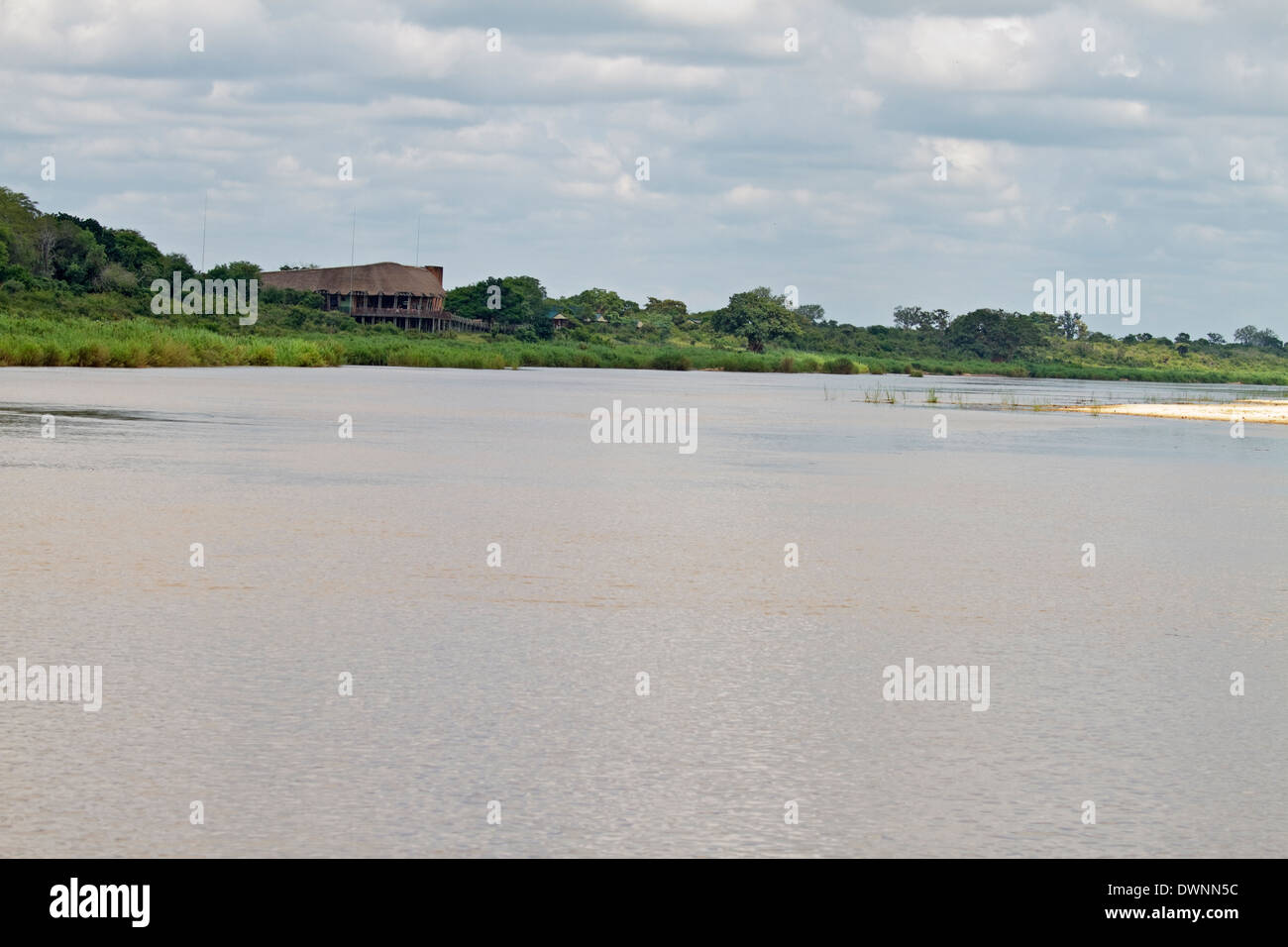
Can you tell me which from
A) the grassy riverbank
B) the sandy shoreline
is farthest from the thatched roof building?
the sandy shoreline

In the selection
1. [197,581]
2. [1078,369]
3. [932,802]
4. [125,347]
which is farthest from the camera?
[1078,369]

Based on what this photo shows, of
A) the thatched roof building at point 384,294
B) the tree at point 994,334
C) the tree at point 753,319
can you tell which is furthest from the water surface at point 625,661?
the tree at point 994,334

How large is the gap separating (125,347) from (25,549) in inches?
1938

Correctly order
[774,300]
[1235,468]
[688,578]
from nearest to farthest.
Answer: [688,578] < [1235,468] < [774,300]

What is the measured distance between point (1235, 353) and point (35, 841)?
205858mm

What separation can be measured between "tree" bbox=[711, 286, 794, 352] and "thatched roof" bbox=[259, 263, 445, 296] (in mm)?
28798

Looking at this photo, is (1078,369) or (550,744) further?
(1078,369)

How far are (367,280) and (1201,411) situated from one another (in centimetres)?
10605

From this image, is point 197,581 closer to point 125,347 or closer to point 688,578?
point 688,578

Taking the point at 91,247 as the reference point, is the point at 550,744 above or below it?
below

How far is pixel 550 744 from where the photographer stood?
23.3ft

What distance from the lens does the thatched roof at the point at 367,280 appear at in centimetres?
14738

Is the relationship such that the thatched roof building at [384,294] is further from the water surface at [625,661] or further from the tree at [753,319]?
the water surface at [625,661]
